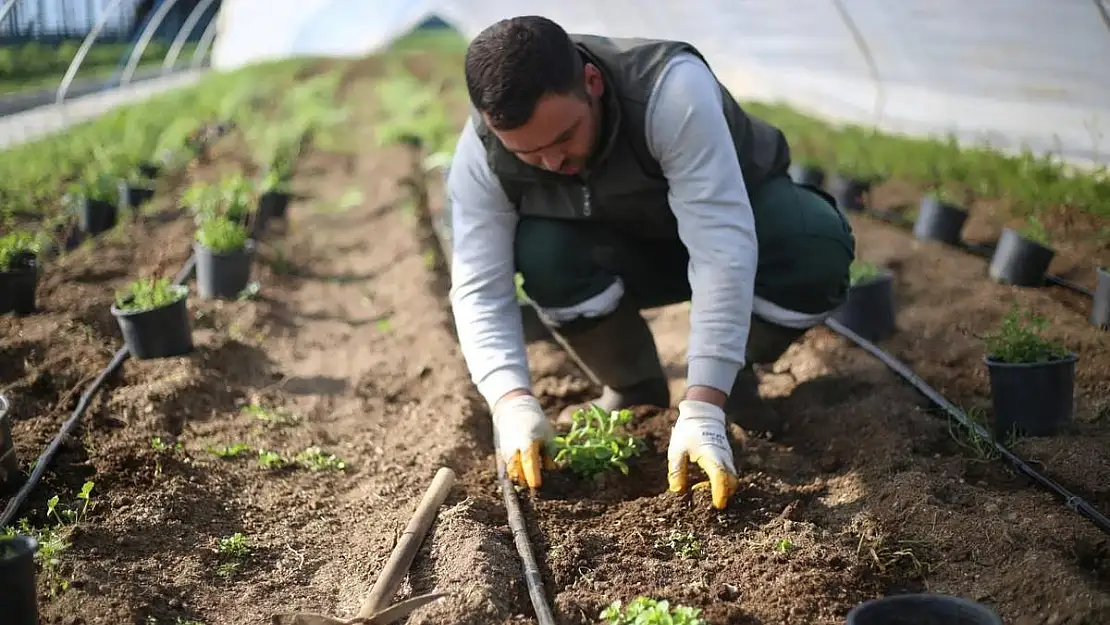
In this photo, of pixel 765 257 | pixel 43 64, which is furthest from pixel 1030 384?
A: pixel 43 64

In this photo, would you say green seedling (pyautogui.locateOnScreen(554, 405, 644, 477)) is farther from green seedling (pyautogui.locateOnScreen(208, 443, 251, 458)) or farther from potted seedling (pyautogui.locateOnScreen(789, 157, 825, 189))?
potted seedling (pyautogui.locateOnScreen(789, 157, 825, 189))

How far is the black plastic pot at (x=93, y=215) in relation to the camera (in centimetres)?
587

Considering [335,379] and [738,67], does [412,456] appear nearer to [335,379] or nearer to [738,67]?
[335,379]

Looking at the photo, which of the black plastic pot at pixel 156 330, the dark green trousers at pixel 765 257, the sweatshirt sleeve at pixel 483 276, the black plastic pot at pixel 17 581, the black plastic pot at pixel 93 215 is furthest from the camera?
the black plastic pot at pixel 93 215

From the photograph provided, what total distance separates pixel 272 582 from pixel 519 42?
1.32m

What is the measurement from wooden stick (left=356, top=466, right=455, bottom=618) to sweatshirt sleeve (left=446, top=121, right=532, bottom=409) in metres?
0.27

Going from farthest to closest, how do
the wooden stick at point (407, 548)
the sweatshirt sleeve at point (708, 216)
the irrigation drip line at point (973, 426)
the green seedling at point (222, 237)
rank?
the green seedling at point (222, 237) < the sweatshirt sleeve at point (708, 216) < the irrigation drip line at point (973, 426) < the wooden stick at point (407, 548)

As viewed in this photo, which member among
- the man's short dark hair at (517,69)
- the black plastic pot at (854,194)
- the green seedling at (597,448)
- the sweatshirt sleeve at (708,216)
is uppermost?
the man's short dark hair at (517,69)

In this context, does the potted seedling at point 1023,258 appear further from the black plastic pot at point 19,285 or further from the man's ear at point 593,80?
the black plastic pot at point 19,285

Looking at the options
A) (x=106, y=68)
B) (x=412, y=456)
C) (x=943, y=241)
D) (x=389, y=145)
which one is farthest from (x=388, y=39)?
(x=412, y=456)

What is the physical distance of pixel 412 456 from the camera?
3102 mm

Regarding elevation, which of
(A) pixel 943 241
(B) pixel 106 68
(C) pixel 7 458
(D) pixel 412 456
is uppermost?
(C) pixel 7 458

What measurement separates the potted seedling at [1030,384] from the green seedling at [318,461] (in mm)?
1836

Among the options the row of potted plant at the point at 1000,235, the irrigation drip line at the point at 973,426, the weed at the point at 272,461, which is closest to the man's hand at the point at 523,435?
the weed at the point at 272,461
